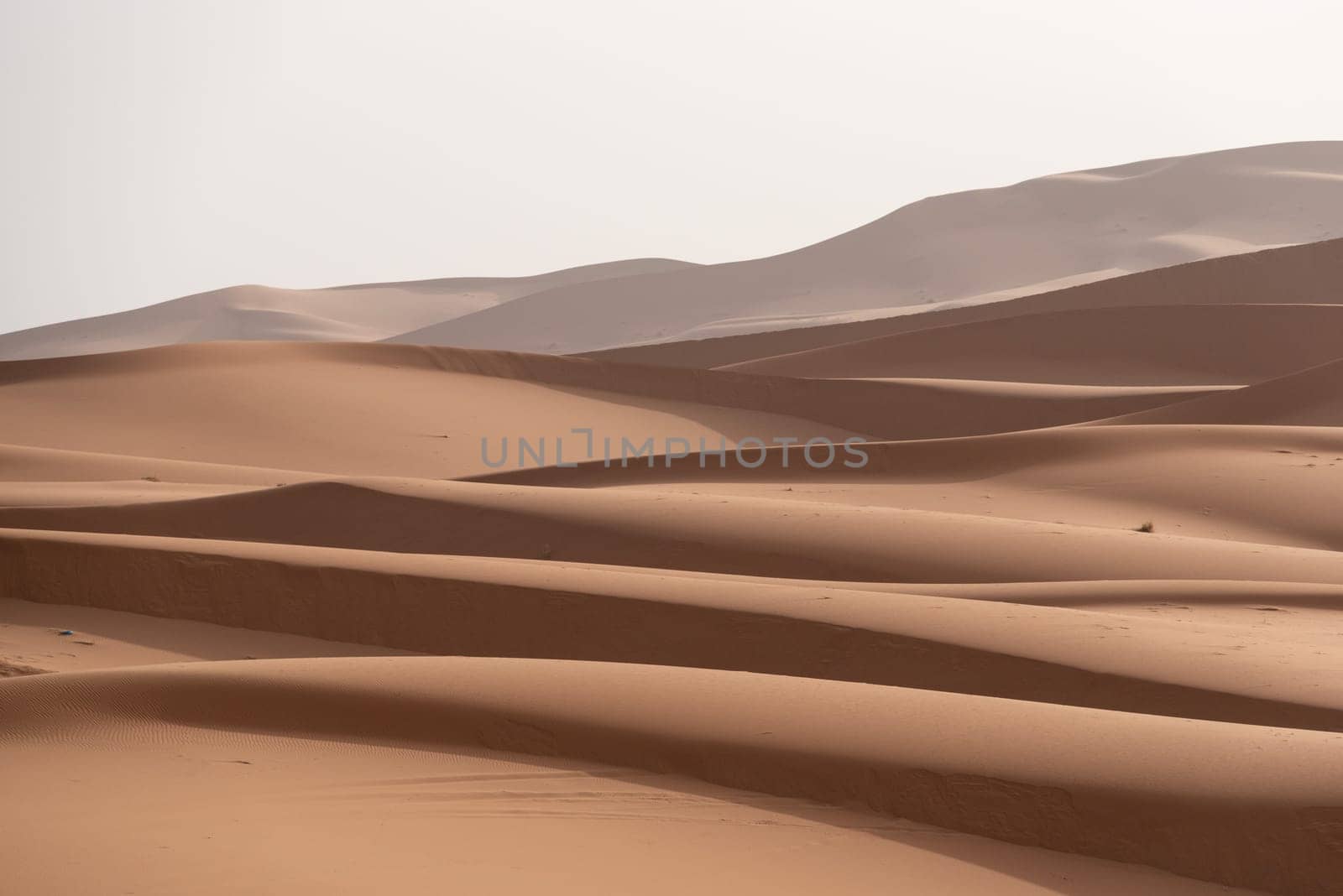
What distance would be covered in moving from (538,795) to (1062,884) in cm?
174

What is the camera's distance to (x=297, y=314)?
96.0 metres

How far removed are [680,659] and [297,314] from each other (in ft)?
303

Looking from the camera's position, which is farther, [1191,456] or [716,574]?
[1191,456]

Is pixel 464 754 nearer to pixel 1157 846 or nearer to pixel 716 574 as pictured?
pixel 1157 846

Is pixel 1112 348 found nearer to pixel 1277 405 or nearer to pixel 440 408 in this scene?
pixel 1277 405

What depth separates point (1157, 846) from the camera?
4562mm

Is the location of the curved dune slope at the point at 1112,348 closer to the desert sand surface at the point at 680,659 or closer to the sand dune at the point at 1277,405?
the desert sand surface at the point at 680,659

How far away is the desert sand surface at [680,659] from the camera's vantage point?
4473 mm

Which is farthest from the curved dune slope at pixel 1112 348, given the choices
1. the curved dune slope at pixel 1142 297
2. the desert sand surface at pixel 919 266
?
the desert sand surface at pixel 919 266

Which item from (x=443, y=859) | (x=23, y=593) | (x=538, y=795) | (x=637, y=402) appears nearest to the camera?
(x=443, y=859)

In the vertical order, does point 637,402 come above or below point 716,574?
above

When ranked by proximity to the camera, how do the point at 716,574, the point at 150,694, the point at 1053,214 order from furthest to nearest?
1. the point at 1053,214
2. the point at 716,574
3. the point at 150,694

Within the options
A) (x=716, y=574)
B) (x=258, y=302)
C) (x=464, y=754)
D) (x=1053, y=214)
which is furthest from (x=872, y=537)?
(x=258, y=302)

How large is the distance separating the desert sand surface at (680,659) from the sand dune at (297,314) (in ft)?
237
